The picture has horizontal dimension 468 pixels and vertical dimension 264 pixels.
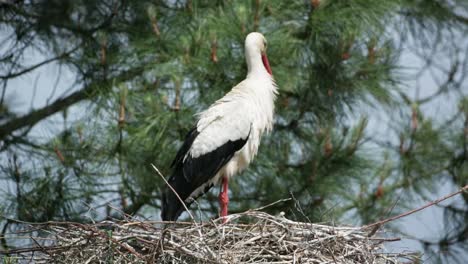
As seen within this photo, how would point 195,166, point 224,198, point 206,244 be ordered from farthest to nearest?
1. point 224,198
2. point 195,166
3. point 206,244

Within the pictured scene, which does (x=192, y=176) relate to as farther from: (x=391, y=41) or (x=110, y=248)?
(x=391, y=41)

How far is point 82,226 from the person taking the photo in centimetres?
459

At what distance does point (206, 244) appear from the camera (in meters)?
4.47

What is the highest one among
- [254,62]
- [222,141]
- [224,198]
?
[254,62]

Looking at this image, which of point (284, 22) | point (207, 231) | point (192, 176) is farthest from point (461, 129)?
point (207, 231)

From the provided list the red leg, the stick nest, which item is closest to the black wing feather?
the red leg

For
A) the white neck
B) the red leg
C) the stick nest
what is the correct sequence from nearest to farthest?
the stick nest, the red leg, the white neck

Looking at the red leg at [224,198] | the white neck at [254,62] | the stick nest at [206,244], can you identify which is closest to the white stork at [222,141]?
the red leg at [224,198]

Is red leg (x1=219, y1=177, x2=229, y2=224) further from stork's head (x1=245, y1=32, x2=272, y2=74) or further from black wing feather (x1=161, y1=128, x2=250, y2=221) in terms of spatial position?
stork's head (x1=245, y1=32, x2=272, y2=74)

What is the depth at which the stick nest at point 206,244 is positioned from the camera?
450 centimetres

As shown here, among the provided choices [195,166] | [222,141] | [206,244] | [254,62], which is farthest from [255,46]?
→ [206,244]

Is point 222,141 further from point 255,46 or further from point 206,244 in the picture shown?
point 206,244

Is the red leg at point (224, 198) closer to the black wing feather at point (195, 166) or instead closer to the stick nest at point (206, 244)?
the black wing feather at point (195, 166)

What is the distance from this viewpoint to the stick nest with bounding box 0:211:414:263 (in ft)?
14.8
